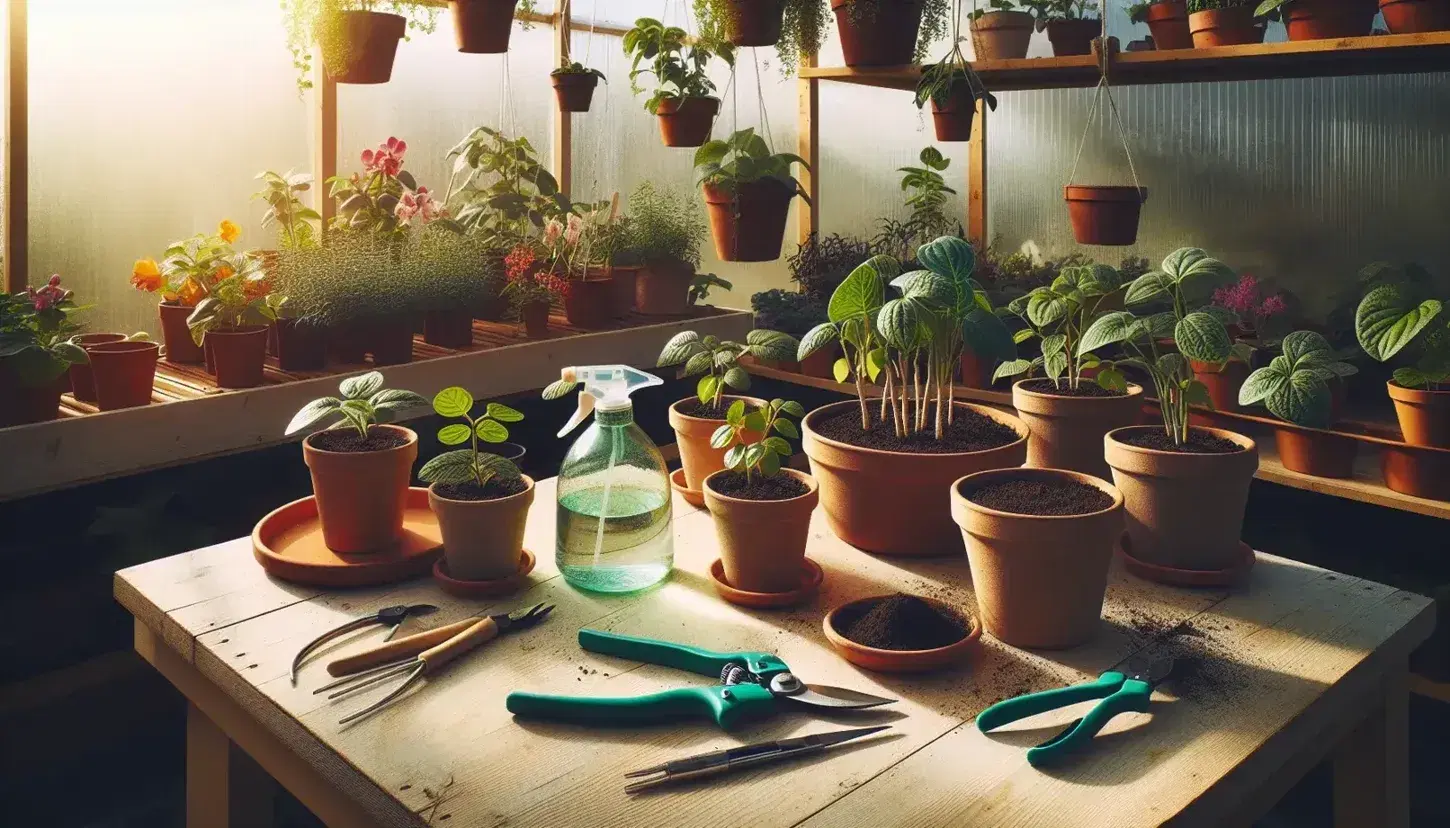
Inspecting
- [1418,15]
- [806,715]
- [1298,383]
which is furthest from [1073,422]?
[1418,15]

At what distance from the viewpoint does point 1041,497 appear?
49.2 inches

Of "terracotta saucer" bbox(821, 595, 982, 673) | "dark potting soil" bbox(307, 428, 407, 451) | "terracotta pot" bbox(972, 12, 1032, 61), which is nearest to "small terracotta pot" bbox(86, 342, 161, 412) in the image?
"dark potting soil" bbox(307, 428, 407, 451)

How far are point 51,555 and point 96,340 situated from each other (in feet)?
1.71

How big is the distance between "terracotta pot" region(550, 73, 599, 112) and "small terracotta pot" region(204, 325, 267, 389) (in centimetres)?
124

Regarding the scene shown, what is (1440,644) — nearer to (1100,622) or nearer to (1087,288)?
(1087,288)

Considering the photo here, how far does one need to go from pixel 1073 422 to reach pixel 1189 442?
0.52 feet

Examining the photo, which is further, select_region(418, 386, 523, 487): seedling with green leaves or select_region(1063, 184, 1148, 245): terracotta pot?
select_region(1063, 184, 1148, 245): terracotta pot

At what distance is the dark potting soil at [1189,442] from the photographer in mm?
1402

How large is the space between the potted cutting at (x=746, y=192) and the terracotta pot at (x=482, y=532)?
6.34ft

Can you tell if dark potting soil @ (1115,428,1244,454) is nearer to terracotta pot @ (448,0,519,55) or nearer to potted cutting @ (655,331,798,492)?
potted cutting @ (655,331,798,492)

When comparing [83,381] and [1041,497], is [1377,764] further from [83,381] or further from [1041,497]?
[83,381]

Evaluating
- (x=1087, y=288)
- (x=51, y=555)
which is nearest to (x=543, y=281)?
(x=51, y=555)

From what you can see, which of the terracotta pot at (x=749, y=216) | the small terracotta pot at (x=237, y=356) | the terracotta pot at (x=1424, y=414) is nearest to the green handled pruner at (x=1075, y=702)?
the terracotta pot at (x=1424, y=414)

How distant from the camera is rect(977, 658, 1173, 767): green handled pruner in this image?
969 mm
